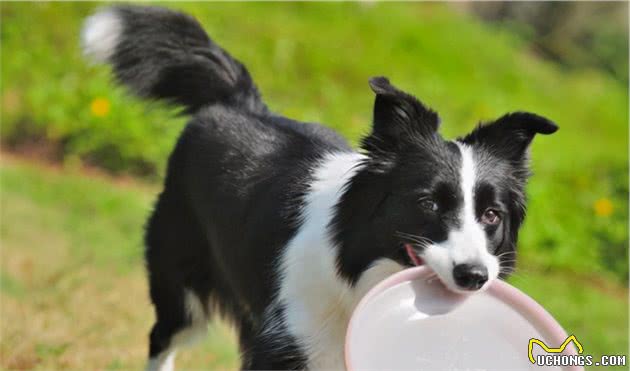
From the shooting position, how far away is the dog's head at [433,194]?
3.29 meters

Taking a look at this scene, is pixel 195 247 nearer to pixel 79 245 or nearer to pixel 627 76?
pixel 79 245

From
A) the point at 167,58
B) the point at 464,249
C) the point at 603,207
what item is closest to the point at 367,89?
the point at 603,207

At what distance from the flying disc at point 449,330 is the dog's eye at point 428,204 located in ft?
0.82

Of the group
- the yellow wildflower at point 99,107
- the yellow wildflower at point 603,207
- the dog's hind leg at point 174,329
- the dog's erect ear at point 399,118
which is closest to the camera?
the dog's erect ear at point 399,118

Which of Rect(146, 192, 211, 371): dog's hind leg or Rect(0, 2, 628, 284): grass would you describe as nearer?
Rect(146, 192, 211, 371): dog's hind leg

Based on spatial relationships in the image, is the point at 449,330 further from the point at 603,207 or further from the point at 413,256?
the point at 603,207

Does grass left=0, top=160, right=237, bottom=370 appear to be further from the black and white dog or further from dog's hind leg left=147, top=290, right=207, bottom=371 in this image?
the black and white dog

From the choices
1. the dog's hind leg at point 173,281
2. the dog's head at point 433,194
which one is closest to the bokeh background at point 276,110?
the dog's hind leg at point 173,281

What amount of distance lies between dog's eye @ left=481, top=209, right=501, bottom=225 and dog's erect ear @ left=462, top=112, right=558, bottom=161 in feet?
0.90

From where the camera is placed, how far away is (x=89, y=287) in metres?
6.95

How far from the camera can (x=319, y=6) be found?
1297 centimetres

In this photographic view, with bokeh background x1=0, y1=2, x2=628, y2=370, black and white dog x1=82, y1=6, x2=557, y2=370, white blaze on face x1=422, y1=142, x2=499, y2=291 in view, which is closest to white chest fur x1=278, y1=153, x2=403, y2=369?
black and white dog x1=82, y1=6, x2=557, y2=370

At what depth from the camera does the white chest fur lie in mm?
3727

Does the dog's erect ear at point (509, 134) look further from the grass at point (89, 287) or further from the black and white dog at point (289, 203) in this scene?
the grass at point (89, 287)
